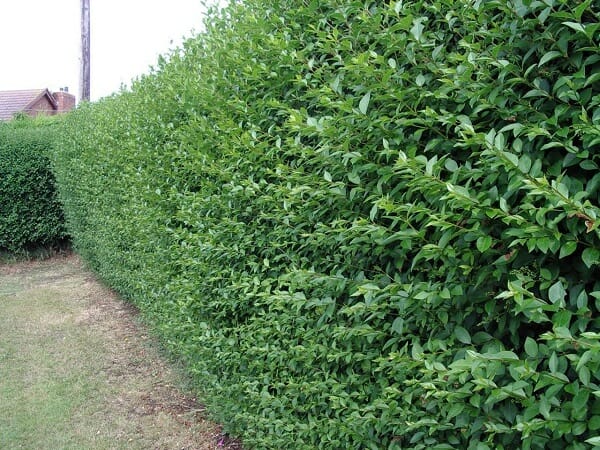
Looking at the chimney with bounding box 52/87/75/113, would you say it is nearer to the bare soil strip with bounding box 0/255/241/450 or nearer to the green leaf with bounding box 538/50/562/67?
the bare soil strip with bounding box 0/255/241/450

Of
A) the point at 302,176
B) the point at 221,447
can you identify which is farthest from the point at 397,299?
the point at 221,447

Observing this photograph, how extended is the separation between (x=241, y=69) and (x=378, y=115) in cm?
160

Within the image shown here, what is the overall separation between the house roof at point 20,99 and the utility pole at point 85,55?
2411 cm

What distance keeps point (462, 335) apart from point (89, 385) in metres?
4.52

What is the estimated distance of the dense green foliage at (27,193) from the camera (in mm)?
11523

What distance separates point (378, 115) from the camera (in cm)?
189

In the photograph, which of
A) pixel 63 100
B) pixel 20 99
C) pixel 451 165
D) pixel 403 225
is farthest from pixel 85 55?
pixel 20 99

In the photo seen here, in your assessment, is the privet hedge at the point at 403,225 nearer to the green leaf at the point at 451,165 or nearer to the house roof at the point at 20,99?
the green leaf at the point at 451,165

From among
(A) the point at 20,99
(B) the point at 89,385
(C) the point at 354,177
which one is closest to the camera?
(C) the point at 354,177

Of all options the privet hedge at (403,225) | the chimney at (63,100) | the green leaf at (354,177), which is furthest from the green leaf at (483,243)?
the chimney at (63,100)

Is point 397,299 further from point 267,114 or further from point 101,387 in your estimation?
point 101,387

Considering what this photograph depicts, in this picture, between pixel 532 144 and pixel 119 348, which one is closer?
pixel 532 144

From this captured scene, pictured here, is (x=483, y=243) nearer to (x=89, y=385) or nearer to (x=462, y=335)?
(x=462, y=335)

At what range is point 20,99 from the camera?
36.9 metres
